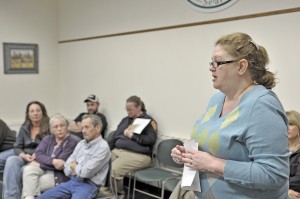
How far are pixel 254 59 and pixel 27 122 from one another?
3.48m

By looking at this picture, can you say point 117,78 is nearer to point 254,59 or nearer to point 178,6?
point 178,6

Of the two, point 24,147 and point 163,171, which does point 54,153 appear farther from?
point 163,171

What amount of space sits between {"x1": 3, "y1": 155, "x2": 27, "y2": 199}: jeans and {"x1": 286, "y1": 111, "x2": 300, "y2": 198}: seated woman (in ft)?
8.69

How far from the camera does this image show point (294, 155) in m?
2.82

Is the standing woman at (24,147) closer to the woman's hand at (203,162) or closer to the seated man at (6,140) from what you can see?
the seated man at (6,140)

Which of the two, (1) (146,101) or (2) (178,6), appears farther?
(1) (146,101)

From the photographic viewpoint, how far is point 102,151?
10.1 feet

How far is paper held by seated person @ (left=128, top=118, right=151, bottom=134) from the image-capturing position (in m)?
4.16

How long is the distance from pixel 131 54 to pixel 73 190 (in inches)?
91.6

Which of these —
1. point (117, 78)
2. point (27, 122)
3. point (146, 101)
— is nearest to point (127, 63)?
point (117, 78)

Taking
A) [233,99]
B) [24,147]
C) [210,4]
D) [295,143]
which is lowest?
[24,147]

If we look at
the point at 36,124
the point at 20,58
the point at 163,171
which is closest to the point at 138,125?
the point at 163,171

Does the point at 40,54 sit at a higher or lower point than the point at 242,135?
higher

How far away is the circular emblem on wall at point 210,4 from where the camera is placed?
3.58 meters
